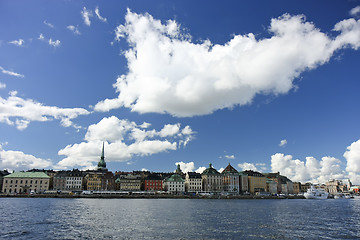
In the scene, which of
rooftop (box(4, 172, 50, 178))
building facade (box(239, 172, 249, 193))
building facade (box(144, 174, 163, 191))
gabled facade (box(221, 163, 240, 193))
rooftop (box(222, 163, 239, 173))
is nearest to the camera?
rooftop (box(4, 172, 50, 178))

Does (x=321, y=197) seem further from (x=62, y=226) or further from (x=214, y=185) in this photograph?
(x=62, y=226)

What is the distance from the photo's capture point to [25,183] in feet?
552

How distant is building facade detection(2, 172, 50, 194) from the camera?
166375 millimetres

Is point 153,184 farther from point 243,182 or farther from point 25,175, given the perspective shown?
point 25,175

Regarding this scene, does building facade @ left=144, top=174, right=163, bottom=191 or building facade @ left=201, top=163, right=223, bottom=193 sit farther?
building facade @ left=201, top=163, right=223, bottom=193

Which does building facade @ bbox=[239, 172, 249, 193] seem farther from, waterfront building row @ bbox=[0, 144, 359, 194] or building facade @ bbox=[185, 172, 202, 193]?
building facade @ bbox=[185, 172, 202, 193]

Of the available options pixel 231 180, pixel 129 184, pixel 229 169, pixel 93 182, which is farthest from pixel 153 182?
pixel 229 169

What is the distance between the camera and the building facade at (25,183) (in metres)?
166

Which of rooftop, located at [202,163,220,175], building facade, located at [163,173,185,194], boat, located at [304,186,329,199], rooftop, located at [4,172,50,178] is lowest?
boat, located at [304,186,329,199]

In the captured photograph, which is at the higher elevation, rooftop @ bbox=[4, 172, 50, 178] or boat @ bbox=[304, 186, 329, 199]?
rooftop @ bbox=[4, 172, 50, 178]

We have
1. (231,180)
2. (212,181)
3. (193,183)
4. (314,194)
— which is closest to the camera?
(314,194)

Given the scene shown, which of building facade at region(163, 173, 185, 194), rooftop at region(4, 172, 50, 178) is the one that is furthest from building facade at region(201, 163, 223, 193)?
rooftop at region(4, 172, 50, 178)

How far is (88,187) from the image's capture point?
181125 millimetres

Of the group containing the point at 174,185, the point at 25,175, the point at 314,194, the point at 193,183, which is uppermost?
the point at 25,175
